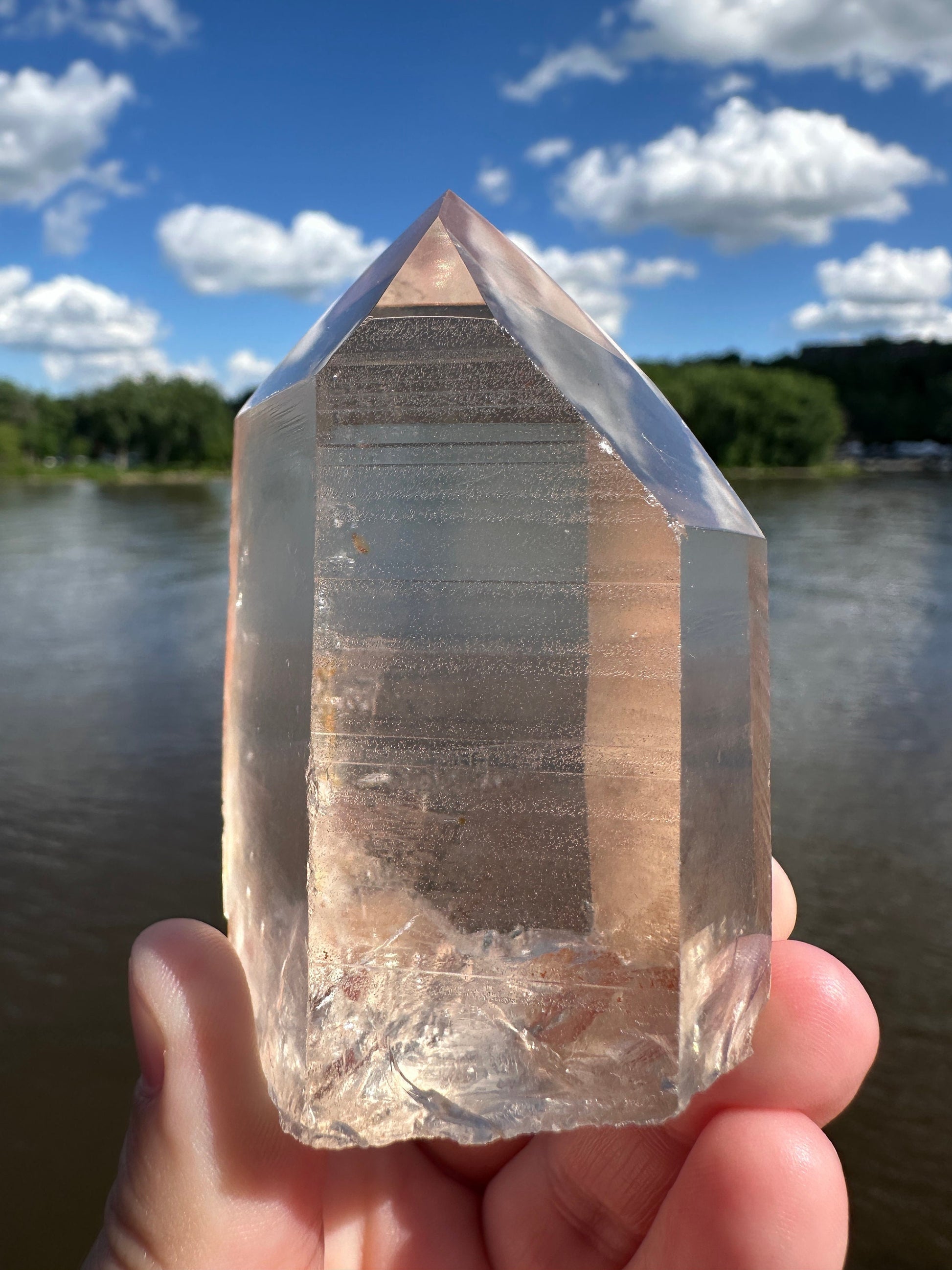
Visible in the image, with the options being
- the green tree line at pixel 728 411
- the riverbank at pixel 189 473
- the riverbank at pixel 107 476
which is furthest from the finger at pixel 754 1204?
the riverbank at pixel 107 476

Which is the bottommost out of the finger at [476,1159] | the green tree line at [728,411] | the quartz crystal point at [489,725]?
the finger at [476,1159]

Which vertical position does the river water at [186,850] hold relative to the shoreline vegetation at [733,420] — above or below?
below

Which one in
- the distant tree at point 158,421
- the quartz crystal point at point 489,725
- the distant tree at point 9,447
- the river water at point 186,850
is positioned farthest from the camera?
the distant tree at point 158,421

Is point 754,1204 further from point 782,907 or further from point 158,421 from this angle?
point 158,421

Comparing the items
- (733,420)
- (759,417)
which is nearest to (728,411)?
(733,420)

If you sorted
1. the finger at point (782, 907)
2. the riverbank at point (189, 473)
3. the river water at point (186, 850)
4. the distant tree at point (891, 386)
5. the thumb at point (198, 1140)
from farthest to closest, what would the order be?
the distant tree at point (891, 386), the riverbank at point (189, 473), the river water at point (186, 850), the finger at point (782, 907), the thumb at point (198, 1140)

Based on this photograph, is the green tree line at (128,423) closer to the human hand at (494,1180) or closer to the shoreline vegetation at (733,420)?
the shoreline vegetation at (733,420)

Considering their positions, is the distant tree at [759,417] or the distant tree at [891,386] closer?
the distant tree at [759,417]
